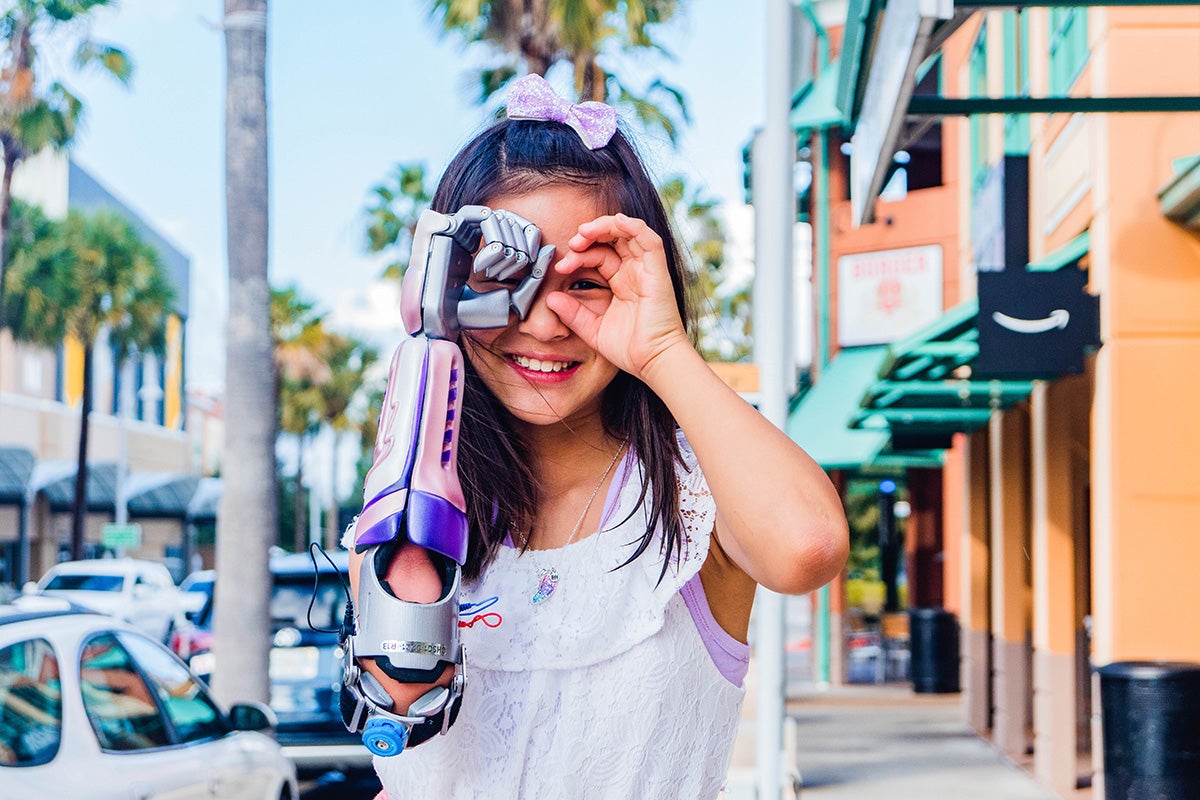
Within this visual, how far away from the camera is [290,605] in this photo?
9.91m

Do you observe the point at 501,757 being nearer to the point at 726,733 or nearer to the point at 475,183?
the point at 726,733

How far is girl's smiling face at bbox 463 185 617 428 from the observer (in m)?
1.65

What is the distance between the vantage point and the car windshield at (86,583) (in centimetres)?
2219

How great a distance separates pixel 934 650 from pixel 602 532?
15788mm

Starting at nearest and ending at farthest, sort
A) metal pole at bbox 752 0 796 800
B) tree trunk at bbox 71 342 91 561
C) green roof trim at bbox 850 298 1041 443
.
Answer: metal pole at bbox 752 0 796 800 < green roof trim at bbox 850 298 1041 443 < tree trunk at bbox 71 342 91 561

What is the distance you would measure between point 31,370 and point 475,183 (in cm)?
3922

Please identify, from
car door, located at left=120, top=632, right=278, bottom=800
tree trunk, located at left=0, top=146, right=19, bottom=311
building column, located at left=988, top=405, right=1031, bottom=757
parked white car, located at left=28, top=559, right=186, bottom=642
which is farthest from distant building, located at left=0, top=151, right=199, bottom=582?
car door, located at left=120, top=632, right=278, bottom=800

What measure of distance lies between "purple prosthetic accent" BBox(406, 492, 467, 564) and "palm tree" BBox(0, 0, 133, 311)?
23.1m

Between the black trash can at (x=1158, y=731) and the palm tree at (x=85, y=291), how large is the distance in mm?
24722

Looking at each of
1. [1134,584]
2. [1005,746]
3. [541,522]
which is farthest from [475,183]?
[1005,746]

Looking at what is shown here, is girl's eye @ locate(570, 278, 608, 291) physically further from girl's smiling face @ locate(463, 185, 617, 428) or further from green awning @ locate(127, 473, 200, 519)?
green awning @ locate(127, 473, 200, 519)

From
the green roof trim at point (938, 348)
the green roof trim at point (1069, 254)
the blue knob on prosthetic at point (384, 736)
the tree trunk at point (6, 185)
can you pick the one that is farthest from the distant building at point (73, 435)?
the blue knob on prosthetic at point (384, 736)

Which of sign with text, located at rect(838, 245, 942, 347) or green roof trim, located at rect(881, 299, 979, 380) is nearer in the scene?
green roof trim, located at rect(881, 299, 979, 380)

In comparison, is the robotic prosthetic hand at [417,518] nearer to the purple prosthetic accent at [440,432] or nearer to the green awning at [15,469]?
the purple prosthetic accent at [440,432]
